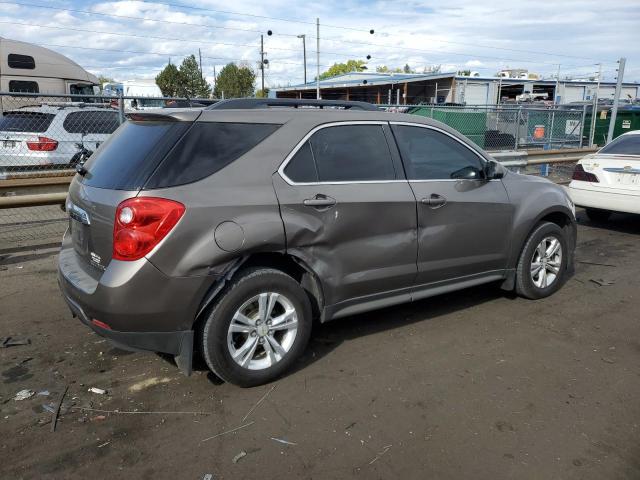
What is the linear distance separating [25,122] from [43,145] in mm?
649

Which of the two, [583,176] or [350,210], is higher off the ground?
[350,210]

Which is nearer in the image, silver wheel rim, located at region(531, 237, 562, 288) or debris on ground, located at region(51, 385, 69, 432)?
debris on ground, located at region(51, 385, 69, 432)

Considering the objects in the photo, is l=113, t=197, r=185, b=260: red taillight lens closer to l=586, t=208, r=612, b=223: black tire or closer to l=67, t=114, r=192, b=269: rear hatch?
l=67, t=114, r=192, b=269: rear hatch

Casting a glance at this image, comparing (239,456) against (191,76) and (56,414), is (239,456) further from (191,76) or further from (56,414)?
(191,76)

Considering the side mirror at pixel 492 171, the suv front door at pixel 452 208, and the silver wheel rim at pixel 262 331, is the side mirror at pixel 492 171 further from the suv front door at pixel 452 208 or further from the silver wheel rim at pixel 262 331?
the silver wheel rim at pixel 262 331

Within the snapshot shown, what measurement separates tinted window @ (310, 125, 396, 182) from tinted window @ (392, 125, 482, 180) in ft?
0.62

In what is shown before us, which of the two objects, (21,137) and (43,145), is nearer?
(21,137)

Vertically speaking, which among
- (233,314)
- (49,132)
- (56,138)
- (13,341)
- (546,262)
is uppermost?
(49,132)

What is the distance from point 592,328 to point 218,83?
65.8 meters

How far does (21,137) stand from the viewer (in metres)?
9.42

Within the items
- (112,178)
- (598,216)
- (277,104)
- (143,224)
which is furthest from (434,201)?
(598,216)

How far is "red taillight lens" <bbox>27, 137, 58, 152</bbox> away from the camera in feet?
31.0

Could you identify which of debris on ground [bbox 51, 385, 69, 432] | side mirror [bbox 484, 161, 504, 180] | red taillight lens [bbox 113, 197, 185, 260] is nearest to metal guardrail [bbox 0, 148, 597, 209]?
debris on ground [bbox 51, 385, 69, 432]

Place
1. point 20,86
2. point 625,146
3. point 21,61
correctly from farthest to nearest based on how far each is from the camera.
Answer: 1. point 20,86
2. point 21,61
3. point 625,146
